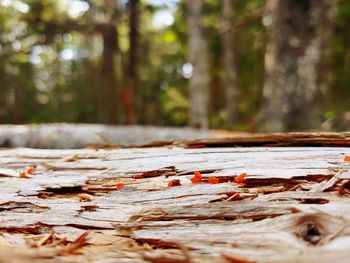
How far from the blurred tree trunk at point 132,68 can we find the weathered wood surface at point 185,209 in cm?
622

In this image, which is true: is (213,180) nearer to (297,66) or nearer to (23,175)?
(23,175)

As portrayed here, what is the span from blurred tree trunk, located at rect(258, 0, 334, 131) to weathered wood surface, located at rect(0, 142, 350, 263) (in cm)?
408

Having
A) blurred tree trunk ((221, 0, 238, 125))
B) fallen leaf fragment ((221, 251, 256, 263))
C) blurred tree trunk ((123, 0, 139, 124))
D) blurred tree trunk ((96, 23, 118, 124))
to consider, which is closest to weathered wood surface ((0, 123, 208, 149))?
fallen leaf fragment ((221, 251, 256, 263))

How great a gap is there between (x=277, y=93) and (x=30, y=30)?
281 inches

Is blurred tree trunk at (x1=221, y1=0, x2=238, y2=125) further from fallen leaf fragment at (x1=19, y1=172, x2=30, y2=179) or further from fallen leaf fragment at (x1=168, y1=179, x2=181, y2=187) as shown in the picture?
fallen leaf fragment at (x1=168, y1=179, x2=181, y2=187)

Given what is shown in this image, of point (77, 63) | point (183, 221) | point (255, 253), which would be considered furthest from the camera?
point (77, 63)

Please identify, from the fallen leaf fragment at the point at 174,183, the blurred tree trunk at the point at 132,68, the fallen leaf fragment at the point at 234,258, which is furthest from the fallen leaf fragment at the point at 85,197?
the blurred tree trunk at the point at 132,68

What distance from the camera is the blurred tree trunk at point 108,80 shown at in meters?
9.25

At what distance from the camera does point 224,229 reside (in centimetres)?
138

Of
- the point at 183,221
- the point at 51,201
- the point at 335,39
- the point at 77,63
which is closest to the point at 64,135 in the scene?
the point at 51,201

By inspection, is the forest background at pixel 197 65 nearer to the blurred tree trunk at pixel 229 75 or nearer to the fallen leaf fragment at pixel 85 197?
the blurred tree trunk at pixel 229 75

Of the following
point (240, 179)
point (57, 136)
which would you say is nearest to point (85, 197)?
point (240, 179)

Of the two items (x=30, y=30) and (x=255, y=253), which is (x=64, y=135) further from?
(x=30, y=30)

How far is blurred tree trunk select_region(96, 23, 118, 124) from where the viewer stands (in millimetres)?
9250
